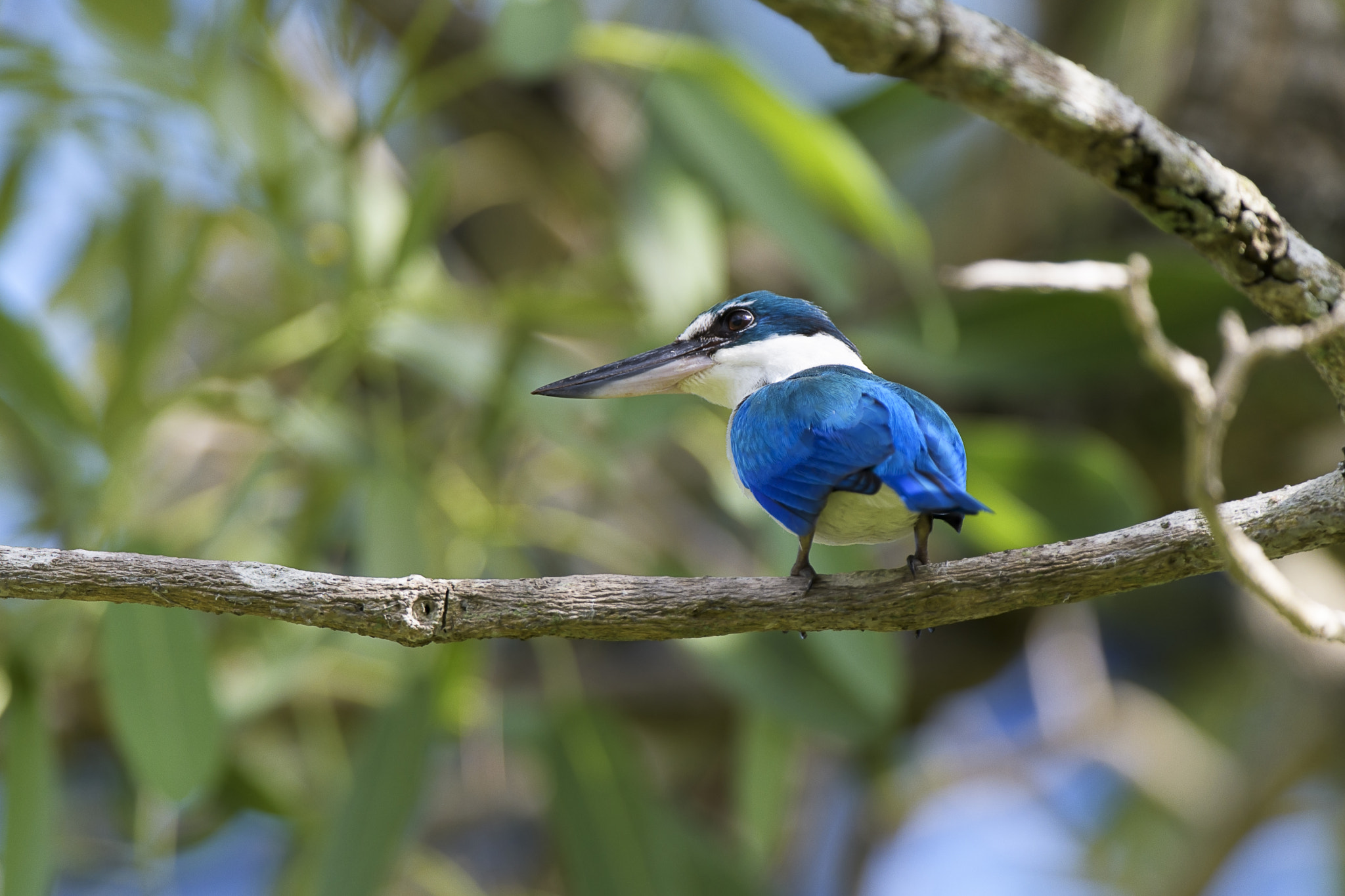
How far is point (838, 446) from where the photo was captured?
1.02m

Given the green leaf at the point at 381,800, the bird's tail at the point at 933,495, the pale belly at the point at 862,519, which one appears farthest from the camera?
the green leaf at the point at 381,800

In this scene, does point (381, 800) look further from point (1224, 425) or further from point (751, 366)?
point (1224, 425)

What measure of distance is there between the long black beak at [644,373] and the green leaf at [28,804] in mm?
1052

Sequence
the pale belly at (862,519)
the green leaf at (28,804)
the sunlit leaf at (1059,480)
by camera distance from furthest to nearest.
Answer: the sunlit leaf at (1059,480), the green leaf at (28,804), the pale belly at (862,519)

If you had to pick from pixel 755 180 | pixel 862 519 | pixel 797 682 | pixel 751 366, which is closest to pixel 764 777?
pixel 797 682

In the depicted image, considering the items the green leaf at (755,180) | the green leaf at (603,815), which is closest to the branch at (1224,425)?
the green leaf at (755,180)

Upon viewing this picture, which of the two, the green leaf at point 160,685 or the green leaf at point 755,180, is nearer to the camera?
the green leaf at point 160,685

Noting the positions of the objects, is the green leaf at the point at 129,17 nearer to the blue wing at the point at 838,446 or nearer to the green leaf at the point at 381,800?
the green leaf at the point at 381,800

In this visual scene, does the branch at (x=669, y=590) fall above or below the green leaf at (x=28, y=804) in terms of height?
above

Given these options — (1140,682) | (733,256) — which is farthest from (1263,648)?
(733,256)

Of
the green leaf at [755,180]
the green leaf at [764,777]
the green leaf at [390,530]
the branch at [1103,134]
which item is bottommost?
the green leaf at [764,777]

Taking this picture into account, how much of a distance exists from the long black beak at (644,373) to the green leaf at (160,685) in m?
0.85

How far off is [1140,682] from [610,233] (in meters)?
2.94

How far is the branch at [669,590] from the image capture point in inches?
37.8
